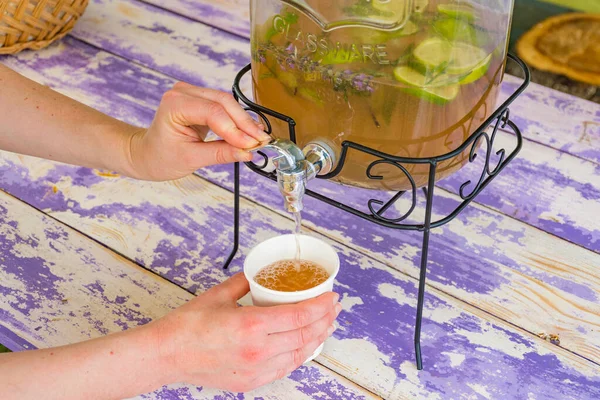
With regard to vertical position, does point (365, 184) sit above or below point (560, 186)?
above

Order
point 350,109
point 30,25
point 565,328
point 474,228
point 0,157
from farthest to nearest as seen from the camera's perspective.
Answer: point 30,25, point 0,157, point 474,228, point 565,328, point 350,109

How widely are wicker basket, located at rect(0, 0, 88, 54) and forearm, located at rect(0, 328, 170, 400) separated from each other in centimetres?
85

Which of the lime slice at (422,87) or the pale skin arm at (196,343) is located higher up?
the lime slice at (422,87)

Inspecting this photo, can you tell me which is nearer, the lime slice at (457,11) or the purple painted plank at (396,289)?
the lime slice at (457,11)

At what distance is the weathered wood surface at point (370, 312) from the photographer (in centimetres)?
93

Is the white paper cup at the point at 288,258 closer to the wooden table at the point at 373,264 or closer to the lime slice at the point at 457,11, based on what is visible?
the wooden table at the point at 373,264

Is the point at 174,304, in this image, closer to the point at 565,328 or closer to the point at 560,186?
the point at 565,328

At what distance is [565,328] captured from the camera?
1.00 metres

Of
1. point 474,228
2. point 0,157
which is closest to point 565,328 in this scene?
point 474,228

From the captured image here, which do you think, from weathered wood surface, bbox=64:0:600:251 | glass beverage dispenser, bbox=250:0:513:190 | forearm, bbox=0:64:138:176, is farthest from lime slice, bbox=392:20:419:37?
weathered wood surface, bbox=64:0:600:251

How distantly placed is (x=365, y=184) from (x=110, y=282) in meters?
0.41

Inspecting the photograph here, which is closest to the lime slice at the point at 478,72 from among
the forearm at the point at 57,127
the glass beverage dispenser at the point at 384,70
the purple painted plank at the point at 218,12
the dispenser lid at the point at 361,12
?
the glass beverage dispenser at the point at 384,70

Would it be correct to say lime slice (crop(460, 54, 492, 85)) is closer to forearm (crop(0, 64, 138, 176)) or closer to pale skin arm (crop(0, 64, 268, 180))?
pale skin arm (crop(0, 64, 268, 180))

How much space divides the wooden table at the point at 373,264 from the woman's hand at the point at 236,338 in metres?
0.07
